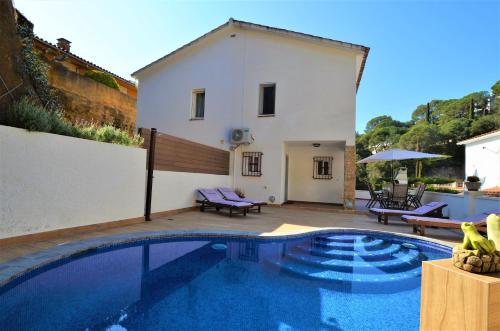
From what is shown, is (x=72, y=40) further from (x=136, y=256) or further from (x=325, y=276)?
(x=325, y=276)

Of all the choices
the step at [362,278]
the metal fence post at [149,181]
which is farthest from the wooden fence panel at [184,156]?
the step at [362,278]

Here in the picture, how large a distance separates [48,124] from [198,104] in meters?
9.26

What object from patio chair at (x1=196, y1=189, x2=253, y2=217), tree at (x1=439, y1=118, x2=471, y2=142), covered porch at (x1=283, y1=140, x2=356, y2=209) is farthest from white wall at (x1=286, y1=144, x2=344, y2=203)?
tree at (x1=439, y1=118, x2=471, y2=142)

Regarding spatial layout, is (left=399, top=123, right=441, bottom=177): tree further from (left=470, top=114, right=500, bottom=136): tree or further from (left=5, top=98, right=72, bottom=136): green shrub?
(left=5, top=98, right=72, bottom=136): green shrub

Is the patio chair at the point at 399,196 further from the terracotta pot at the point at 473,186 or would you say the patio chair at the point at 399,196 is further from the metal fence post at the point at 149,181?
the metal fence post at the point at 149,181

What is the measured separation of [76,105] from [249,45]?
7.71 metres

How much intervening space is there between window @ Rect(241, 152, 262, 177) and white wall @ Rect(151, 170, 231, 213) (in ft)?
6.91

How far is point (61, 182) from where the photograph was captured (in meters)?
5.30

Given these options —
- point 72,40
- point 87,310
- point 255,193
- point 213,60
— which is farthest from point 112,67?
point 87,310

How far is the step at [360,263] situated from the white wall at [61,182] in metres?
4.20

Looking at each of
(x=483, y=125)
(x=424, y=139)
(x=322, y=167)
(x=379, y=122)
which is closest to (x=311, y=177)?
(x=322, y=167)

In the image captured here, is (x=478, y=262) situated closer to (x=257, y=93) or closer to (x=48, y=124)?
(x=48, y=124)

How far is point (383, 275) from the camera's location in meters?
4.51

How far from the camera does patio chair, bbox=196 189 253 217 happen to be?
8922 mm
